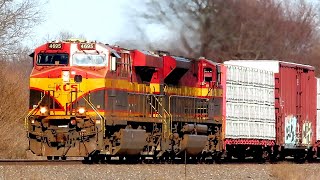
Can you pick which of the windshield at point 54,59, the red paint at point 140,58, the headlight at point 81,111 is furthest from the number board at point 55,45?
the red paint at point 140,58

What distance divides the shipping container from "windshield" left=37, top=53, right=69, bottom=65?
31.3 ft

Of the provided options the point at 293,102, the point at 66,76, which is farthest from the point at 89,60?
the point at 293,102

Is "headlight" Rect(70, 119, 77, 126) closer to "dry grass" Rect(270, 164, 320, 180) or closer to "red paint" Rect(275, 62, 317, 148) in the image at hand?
"dry grass" Rect(270, 164, 320, 180)

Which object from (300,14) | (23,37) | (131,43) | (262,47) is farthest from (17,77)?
(300,14)

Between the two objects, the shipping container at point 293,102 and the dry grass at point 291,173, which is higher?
the shipping container at point 293,102

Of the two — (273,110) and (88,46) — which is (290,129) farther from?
(88,46)

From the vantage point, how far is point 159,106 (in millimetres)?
24875

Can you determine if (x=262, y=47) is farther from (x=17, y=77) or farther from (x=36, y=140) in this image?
(x=36, y=140)

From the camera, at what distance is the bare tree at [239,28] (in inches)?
1371

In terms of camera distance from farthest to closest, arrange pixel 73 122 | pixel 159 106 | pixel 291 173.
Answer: pixel 159 106 < pixel 73 122 < pixel 291 173

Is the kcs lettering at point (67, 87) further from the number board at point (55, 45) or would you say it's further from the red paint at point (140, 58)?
the red paint at point (140, 58)

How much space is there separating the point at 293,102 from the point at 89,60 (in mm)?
11497

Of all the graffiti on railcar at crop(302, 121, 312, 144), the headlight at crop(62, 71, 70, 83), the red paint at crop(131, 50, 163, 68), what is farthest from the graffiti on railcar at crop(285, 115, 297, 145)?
the headlight at crop(62, 71, 70, 83)

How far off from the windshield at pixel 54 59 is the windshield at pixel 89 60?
24cm
